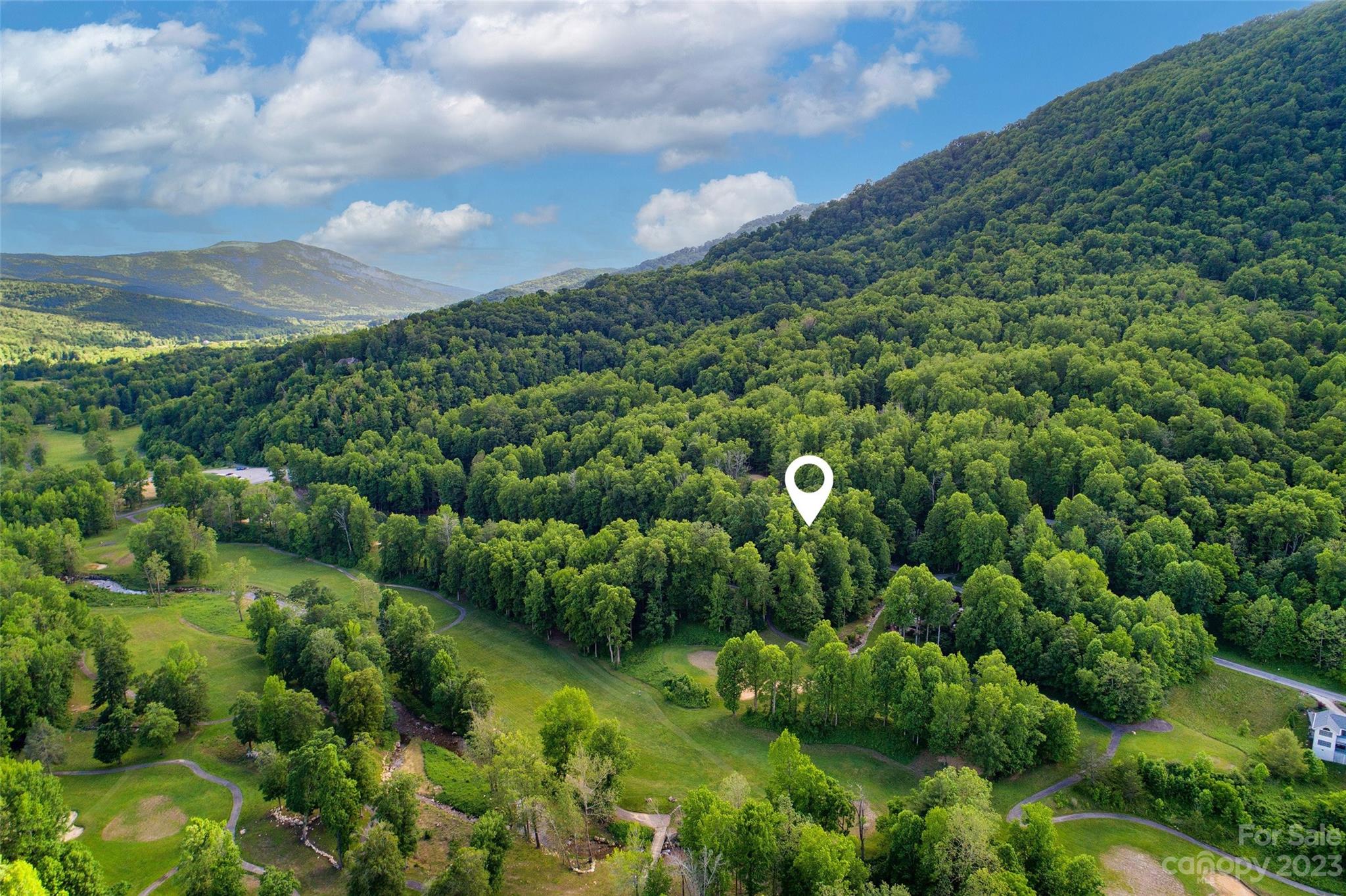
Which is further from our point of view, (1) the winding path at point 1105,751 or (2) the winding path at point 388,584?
(2) the winding path at point 388,584

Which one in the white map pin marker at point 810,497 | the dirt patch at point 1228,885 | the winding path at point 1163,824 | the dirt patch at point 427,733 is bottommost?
the dirt patch at point 427,733

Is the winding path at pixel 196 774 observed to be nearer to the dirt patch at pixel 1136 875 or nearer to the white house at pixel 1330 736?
the dirt patch at pixel 1136 875

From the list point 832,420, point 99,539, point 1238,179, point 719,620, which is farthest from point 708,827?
point 1238,179

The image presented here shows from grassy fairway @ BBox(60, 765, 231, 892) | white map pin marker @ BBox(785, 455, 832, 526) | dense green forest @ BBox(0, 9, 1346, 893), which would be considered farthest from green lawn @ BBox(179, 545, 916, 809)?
white map pin marker @ BBox(785, 455, 832, 526)

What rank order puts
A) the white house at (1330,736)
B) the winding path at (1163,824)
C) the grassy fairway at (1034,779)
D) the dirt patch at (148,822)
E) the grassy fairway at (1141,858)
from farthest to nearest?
the white house at (1330,736) → the grassy fairway at (1034,779) → the dirt patch at (148,822) → the winding path at (1163,824) → the grassy fairway at (1141,858)

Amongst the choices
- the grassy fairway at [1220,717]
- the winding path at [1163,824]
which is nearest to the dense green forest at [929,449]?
the winding path at [1163,824]
